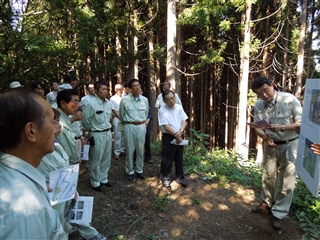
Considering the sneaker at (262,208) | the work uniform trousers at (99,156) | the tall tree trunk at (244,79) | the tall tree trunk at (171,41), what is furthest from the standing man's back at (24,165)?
the tall tree trunk at (244,79)

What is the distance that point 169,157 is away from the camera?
154 inches

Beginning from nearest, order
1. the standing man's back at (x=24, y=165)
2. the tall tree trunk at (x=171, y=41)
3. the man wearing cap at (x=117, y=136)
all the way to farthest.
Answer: the standing man's back at (x=24, y=165) < the man wearing cap at (x=117, y=136) < the tall tree trunk at (x=171, y=41)

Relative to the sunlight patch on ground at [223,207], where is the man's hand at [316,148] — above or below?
above

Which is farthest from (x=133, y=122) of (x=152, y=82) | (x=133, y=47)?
(x=133, y=47)

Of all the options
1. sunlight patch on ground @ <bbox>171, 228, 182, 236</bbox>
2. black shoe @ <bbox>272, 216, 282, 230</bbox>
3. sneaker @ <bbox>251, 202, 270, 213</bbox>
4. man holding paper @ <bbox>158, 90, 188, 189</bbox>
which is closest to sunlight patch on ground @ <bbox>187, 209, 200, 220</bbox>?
sunlight patch on ground @ <bbox>171, 228, 182, 236</bbox>

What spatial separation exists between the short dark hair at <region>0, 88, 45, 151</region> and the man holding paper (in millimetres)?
2963

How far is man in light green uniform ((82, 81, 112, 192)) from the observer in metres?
3.67

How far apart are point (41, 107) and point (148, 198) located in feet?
10.1

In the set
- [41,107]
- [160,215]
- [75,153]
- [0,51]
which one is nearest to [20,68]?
[0,51]

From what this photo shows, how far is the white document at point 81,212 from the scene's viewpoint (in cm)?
207

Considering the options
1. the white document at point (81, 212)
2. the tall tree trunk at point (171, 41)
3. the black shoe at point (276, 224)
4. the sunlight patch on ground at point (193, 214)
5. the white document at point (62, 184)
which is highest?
the tall tree trunk at point (171, 41)

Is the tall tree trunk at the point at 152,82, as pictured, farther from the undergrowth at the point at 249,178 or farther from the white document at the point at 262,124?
the white document at the point at 262,124

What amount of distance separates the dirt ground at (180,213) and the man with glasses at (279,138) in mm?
404

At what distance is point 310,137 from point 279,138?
1.00 m
